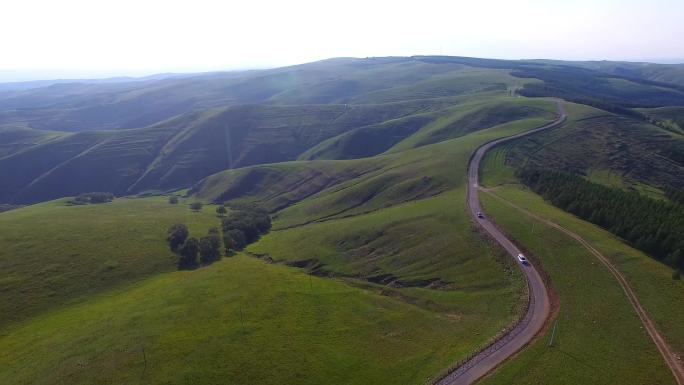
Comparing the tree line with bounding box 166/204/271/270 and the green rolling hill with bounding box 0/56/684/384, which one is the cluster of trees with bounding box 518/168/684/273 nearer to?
the green rolling hill with bounding box 0/56/684/384

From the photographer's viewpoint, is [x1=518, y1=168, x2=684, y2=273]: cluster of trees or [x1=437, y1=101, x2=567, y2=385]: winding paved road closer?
[x1=437, y1=101, x2=567, y2=385]: winding paved road

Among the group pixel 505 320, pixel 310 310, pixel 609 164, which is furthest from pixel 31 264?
pixel 609 164

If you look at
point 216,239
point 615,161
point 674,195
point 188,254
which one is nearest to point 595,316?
point 674,195

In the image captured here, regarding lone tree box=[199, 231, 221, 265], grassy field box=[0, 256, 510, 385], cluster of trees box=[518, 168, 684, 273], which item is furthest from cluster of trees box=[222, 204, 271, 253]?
cluster of trees box=[518, 168, 684, 273]

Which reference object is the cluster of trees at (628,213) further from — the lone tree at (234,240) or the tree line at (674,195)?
the lone tree at (234,240)

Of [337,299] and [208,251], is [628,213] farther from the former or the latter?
[208,251]

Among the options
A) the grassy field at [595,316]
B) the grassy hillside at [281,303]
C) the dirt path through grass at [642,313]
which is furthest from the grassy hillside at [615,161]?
the grassy field at [595,316]
